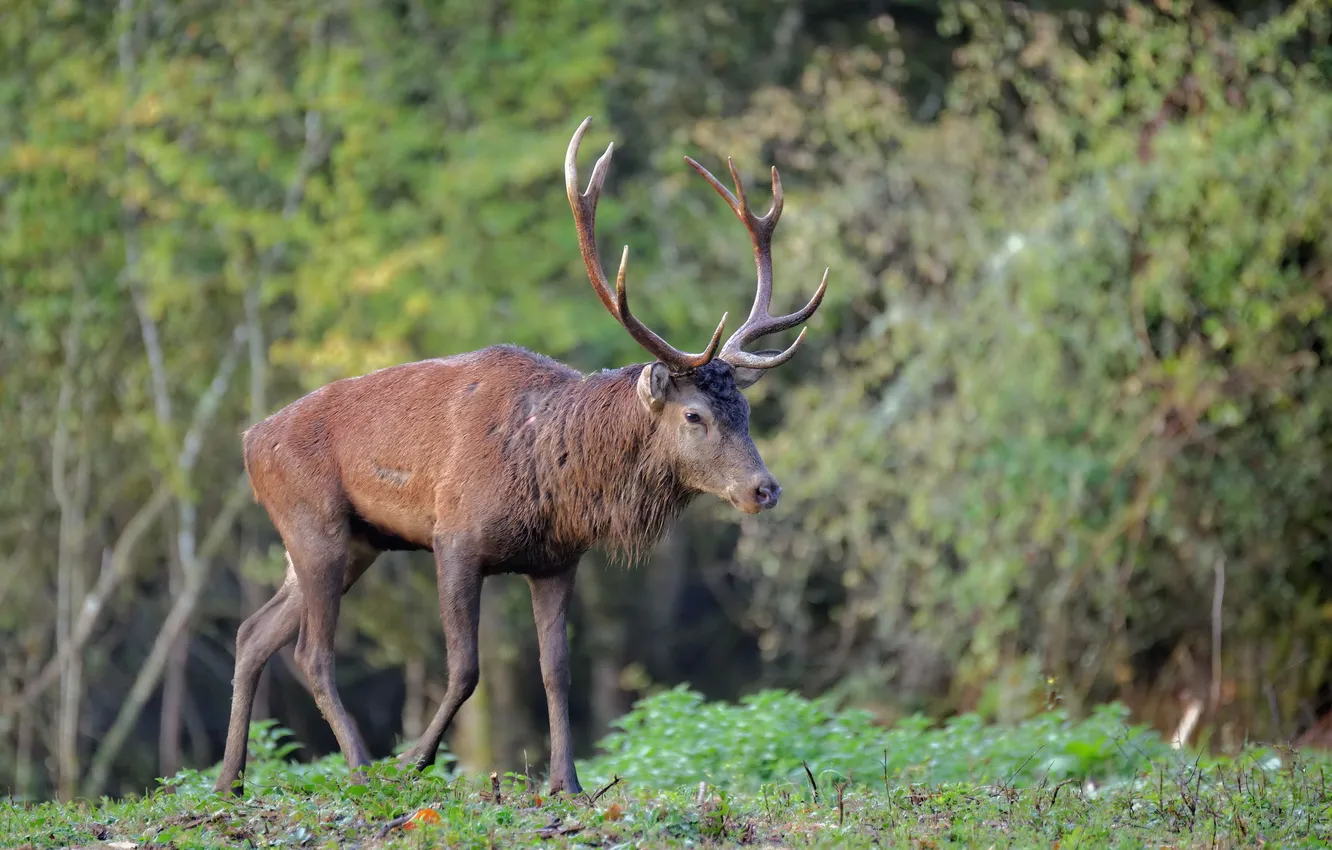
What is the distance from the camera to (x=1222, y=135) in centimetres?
1216

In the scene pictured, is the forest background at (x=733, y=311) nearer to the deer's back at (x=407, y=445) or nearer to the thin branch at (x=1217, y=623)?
the thin branch at (x=1217, y=623)

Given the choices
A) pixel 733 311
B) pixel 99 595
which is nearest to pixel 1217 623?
pixel 733 311

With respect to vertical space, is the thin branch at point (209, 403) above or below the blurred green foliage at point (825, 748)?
above

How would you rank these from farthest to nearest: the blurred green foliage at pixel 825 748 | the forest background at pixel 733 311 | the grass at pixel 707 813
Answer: the forest background at pixel 733 311
the blurred green foliage at pixel 825 748
the grass at pixel 707 813

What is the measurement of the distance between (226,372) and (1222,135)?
935cm

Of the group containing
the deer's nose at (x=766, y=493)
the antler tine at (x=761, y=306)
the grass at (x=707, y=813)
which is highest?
the antler tine at (x=761, y=306)

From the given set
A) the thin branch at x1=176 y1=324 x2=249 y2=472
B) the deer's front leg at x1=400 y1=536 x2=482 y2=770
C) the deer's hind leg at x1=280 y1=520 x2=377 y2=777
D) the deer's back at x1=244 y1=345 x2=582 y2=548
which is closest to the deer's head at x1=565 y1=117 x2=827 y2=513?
the deer's back at x1=244 y1=345 x2=582 y2=548

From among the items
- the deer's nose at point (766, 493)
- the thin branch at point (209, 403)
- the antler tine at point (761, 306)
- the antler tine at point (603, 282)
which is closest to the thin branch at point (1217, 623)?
the antler tine at point (761, 306)

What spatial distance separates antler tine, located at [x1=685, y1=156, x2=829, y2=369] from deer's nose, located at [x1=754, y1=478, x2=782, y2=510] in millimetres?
515

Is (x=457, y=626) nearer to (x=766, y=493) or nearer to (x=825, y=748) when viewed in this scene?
Result: (x=766, y=493)

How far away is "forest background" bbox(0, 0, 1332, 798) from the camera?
1229 centimetres

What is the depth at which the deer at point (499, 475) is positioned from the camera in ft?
22.9

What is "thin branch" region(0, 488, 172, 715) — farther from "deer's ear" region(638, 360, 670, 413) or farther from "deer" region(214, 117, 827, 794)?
"deer's ear" region(638, 360, 670, 413)

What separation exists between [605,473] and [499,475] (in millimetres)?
447
